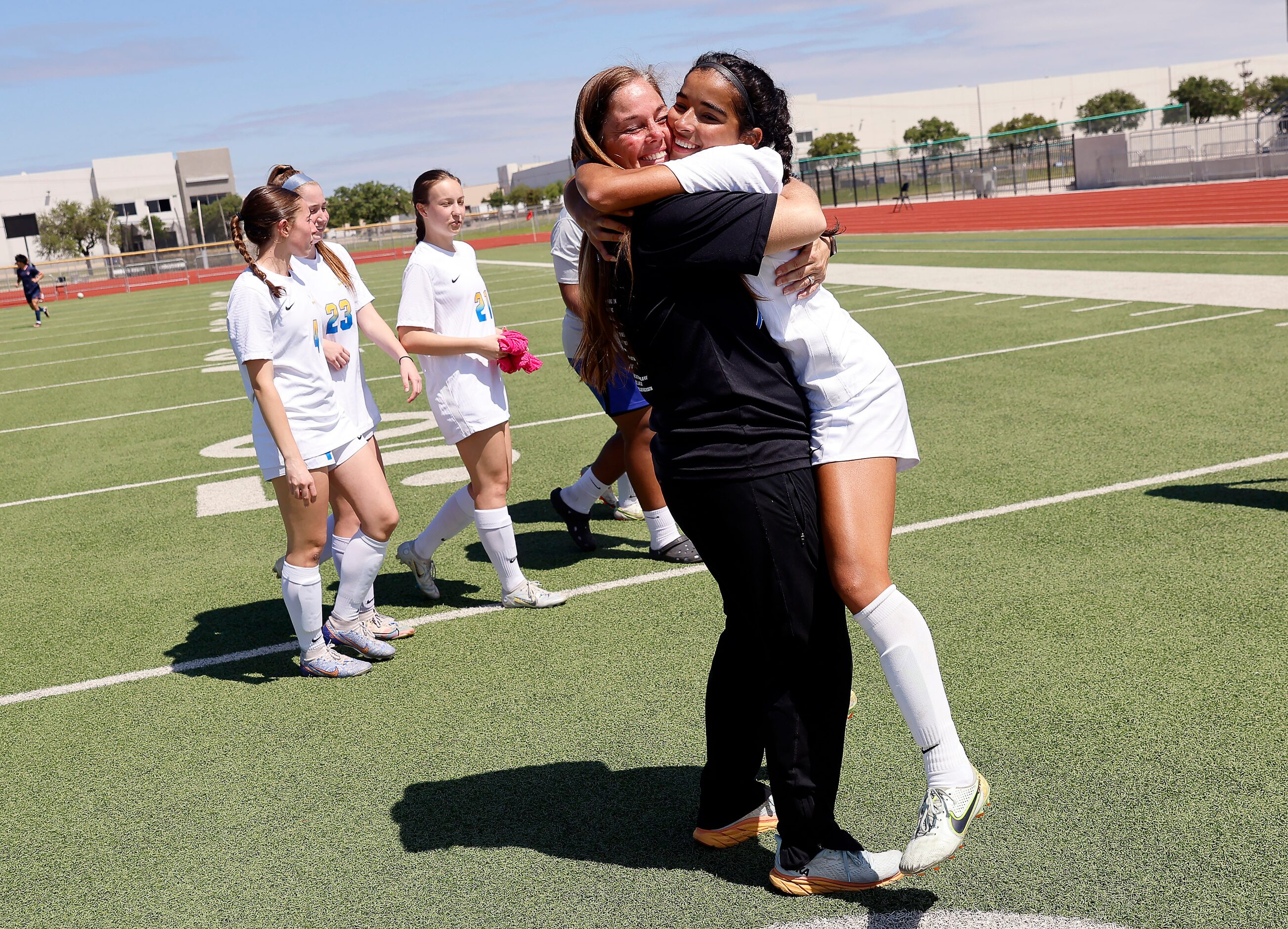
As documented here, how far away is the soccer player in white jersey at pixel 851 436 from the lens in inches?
101

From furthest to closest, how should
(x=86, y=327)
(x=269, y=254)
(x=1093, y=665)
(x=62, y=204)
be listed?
(x=62, y=204) → (x=86, y=327) → (x=269, y=254) → (x=1093, y=665)

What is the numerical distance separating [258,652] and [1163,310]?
404 inches

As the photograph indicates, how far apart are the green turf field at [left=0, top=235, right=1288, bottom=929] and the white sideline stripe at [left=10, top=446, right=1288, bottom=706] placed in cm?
4

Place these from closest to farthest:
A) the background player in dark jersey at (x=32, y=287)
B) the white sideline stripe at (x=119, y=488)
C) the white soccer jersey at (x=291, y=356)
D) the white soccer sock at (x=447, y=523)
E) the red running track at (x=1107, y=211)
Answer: the white soccer jersey at (x=291, y=356) < the white soccer sock at (x=447, y=523) < the white sideline stripe at (x=119, y=488) < the red running track at (x=1107, y=211) < the background player in dark jersey at (x=32, y=287)

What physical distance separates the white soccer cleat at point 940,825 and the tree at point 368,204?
4643 inches

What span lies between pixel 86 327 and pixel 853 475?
2830cm

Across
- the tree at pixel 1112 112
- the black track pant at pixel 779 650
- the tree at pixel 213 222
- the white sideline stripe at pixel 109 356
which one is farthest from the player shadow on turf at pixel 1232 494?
the tree at pixel 213 222

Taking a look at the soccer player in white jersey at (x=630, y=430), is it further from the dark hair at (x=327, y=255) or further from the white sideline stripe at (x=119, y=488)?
the white sideline stripe at (x=119, y=488)

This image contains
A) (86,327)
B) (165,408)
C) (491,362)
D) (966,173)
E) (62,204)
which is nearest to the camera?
(491,362)

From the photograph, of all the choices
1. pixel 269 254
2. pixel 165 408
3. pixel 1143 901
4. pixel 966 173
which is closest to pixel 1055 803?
pixel 1143 901

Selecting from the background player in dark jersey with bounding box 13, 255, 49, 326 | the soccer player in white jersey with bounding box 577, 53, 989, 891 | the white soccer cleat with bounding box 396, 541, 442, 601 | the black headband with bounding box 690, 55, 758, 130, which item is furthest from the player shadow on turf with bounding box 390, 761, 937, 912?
the background player in dark jersey with bounding box 13, 255, 49, 326

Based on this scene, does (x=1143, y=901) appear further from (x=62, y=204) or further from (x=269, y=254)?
(x=62, y=204)

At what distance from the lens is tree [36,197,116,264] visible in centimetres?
10375

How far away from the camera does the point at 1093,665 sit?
406cm
